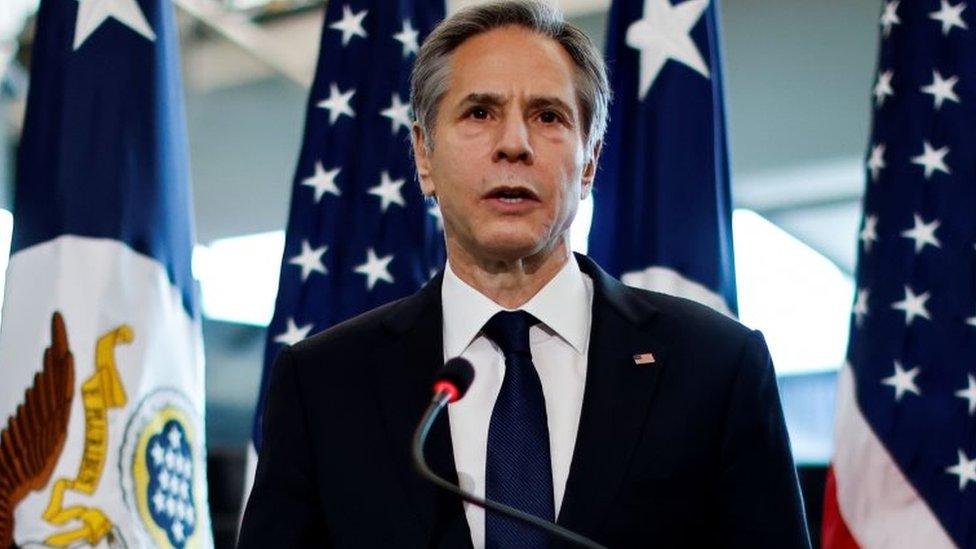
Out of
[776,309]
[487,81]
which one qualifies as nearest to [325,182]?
[487,81]

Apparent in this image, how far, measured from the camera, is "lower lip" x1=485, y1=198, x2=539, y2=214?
1.64 m

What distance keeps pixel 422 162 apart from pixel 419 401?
385mm

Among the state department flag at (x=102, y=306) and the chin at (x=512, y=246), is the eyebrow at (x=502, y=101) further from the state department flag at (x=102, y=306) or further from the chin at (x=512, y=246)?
the state department flag at (x=102, y=306)

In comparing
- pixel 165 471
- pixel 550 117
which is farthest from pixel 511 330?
Answer: pixel 165 471

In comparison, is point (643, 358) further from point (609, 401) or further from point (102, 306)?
point (102, 306)

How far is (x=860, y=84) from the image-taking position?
19.1ft

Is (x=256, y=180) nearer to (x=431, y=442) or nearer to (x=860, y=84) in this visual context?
(x=860, y=84)

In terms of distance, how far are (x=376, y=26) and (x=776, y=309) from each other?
5.01 meters

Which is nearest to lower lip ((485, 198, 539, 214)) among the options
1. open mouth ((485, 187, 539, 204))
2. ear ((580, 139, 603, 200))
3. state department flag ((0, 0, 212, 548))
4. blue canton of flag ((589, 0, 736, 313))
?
open mouth ((485, 187, 539, 204))

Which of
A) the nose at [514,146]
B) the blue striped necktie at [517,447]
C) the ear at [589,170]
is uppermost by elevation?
the ear at [589,170]

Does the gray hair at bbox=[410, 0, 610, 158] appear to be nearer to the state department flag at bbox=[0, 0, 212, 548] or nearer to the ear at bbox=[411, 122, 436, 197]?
the ear at bbox=[411, 122, 436, 197]

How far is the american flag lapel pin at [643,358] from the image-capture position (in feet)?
5.24

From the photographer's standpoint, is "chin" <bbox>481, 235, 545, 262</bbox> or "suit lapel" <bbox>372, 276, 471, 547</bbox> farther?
"chin" <bbox>481, 235, 545, 262</bbox>

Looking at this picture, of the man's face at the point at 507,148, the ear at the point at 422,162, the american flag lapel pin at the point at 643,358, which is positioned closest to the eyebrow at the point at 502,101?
the man's face at the point at 507,148
